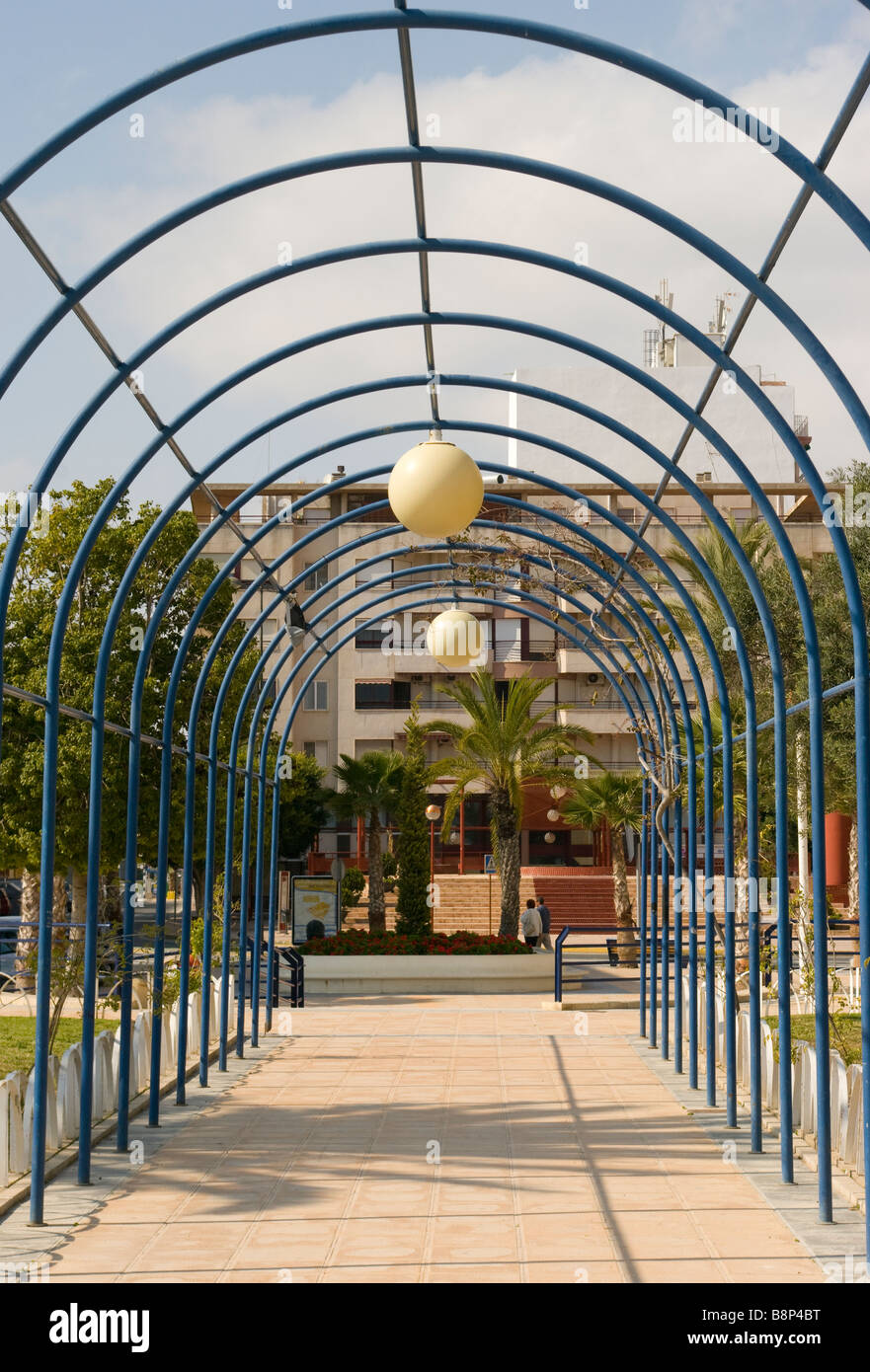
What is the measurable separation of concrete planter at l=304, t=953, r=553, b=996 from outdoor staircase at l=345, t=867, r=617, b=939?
1446 centimetres

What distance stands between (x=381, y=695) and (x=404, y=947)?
101 ft

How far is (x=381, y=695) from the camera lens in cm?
5491

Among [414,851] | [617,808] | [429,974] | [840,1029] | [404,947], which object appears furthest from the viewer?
[617,808]

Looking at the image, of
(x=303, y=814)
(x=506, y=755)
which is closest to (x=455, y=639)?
(x=506, y=755)

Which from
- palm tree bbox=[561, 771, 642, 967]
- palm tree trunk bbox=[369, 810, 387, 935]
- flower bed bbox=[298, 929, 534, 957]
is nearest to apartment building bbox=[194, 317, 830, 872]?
palm tree trunk bbox=[369, 810, 387, 935]

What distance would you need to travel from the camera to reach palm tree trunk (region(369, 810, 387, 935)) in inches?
1324

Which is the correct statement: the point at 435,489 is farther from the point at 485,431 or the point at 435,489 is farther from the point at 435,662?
the point at 435,662

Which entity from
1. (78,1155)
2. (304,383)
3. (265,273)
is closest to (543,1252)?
(78,1155)

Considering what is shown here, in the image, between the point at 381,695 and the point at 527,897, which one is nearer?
the point at 527,897

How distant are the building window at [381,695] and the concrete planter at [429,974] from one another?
31266 mm

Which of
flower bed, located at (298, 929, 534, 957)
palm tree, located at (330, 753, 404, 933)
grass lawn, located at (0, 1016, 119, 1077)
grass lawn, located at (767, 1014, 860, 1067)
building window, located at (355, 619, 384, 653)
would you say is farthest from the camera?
building window, located at (355, 619, 384, 653)

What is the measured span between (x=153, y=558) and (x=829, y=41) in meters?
20.8

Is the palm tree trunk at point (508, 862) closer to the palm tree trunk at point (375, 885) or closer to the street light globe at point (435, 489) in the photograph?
the palm tree trunk at point (375, 885)

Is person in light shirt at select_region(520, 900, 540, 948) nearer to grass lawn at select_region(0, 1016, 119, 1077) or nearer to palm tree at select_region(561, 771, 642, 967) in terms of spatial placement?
palm tree at select_region(561, 771, 642, 967)
